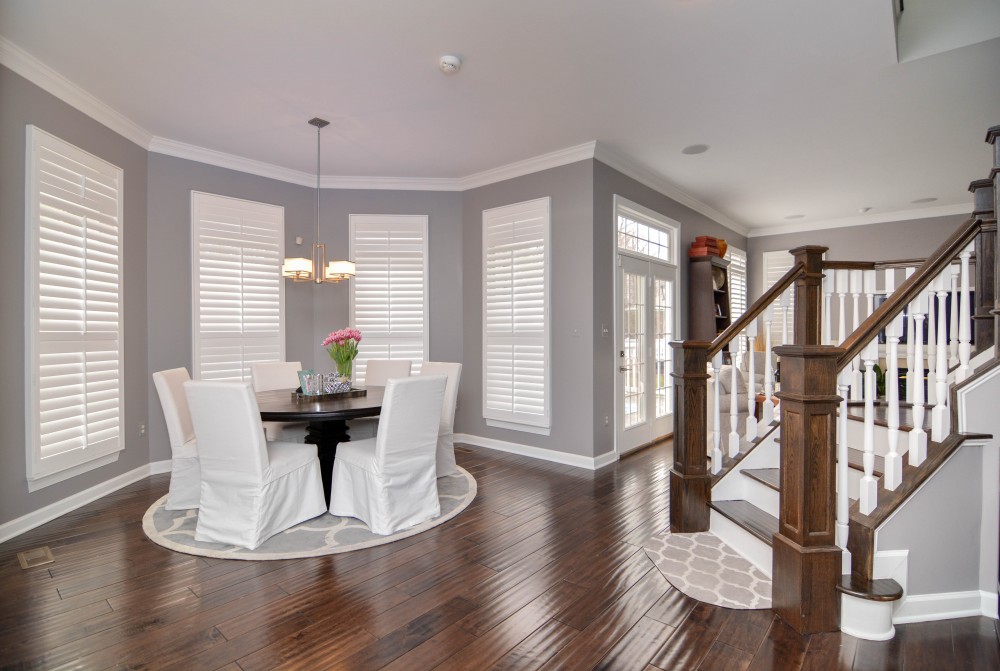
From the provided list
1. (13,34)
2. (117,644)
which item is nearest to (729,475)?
(117,644)

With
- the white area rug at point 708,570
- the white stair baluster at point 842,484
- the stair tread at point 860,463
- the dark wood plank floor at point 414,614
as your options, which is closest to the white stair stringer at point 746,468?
the white area rug at point 708,570

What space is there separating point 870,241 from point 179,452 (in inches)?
338

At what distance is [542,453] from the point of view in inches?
187

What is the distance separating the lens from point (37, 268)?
10.2ft

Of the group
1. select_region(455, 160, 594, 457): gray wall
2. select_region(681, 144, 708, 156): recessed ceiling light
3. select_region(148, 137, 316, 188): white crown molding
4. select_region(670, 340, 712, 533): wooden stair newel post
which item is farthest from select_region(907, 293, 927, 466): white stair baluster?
select_region(148, 137, 316, 188): white crown molding

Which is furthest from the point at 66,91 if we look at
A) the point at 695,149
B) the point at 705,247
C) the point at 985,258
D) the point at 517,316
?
the point at 705,247

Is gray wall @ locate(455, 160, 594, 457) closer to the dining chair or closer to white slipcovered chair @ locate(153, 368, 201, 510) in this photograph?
the dining chair

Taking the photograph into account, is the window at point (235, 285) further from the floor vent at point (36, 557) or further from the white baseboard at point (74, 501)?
the floor vent at point (36, 557)

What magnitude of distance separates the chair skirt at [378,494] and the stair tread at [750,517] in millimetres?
1742

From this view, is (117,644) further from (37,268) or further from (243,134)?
(243,134)

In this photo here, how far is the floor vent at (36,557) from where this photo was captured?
260cm

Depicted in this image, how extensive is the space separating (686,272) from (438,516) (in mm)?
4373

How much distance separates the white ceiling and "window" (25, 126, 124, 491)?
1.95ft

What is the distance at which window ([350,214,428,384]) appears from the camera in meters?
5.28
